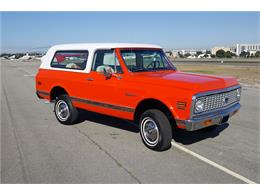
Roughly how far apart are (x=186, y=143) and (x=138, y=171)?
164 centimetres

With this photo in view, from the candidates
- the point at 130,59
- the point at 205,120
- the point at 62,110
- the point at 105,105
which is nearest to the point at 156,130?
the point at 205,120

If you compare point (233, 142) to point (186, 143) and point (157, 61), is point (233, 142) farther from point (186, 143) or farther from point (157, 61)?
point (157, 61)

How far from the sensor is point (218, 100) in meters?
5.07

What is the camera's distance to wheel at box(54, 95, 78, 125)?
6.77 m

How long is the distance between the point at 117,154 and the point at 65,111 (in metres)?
2.56

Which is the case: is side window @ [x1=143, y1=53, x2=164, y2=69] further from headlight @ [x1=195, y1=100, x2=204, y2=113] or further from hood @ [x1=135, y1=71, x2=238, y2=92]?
headlight @ [x1=195, y1=100, x2=204, y2=113]

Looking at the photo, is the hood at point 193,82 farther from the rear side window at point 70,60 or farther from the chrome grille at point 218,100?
the rear side window at point 70,60

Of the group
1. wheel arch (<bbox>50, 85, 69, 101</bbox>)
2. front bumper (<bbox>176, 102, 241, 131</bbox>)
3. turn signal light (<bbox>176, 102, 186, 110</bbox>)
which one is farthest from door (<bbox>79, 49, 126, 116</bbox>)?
front bumper (<bbox>176, 102, 241, 131</bbox>)

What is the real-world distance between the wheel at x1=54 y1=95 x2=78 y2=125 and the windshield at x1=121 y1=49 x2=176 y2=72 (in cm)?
188

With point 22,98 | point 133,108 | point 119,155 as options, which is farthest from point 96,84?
point 22,98

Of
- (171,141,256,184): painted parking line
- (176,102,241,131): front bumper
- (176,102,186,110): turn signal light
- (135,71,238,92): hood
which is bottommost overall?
(171,141,256,184): painted parking line

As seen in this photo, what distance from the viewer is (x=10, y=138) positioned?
231 inches

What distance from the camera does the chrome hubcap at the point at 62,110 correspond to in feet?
22.7

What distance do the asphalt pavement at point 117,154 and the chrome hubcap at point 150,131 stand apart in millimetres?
187
